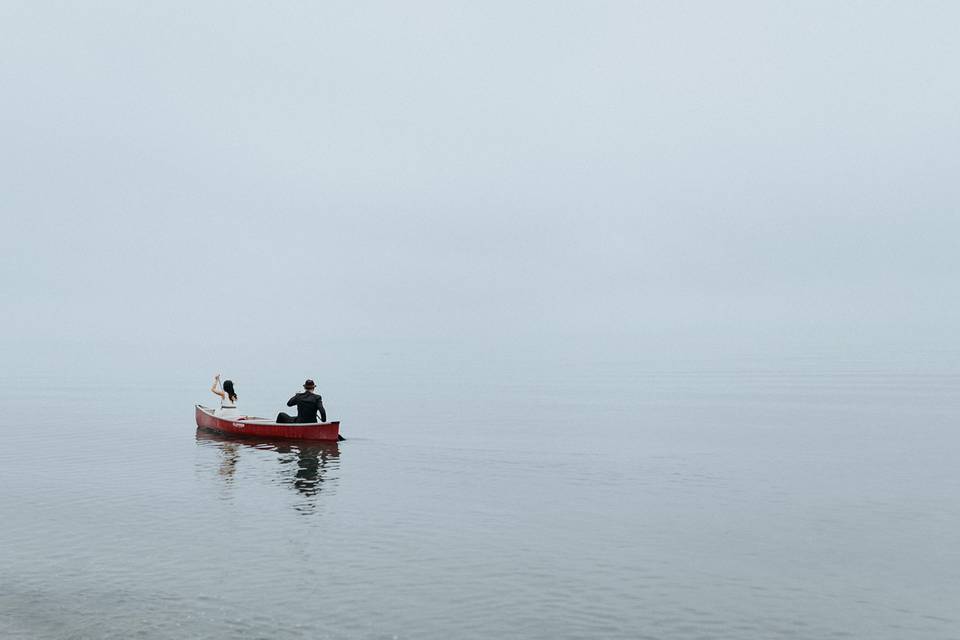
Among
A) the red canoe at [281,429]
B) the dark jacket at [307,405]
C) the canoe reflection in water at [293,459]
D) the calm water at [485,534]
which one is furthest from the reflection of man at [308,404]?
the calm water at [485,534]

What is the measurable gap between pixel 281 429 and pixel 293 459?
4.07m

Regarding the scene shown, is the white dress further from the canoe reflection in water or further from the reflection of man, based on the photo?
the reflection of man

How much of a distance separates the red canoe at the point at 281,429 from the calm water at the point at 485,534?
2.53 ft

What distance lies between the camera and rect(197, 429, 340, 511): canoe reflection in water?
1166 inches

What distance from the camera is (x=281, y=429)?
129ft

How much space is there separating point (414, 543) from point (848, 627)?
1098 cm

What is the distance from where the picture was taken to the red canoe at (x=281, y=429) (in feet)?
127

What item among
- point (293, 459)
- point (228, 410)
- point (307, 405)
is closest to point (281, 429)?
point (307, 405)

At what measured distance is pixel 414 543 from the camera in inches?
844

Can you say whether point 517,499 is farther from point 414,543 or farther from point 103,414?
point 103,414

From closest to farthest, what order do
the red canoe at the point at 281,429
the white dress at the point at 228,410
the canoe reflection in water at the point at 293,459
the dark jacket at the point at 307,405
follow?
the canoe reflection in water at the point at 293,459, the dark jacket at the point at 307,405, the red canoe at the point at 281,429, the white dress at the point at 228,410

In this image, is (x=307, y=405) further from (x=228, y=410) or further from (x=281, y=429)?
(x=228, y=410)

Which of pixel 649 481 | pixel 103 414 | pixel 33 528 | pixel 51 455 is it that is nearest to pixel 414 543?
pixel 33 528

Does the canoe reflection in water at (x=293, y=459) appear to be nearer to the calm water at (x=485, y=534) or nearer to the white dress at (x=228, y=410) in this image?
the calm water at (x=485, y=534)
